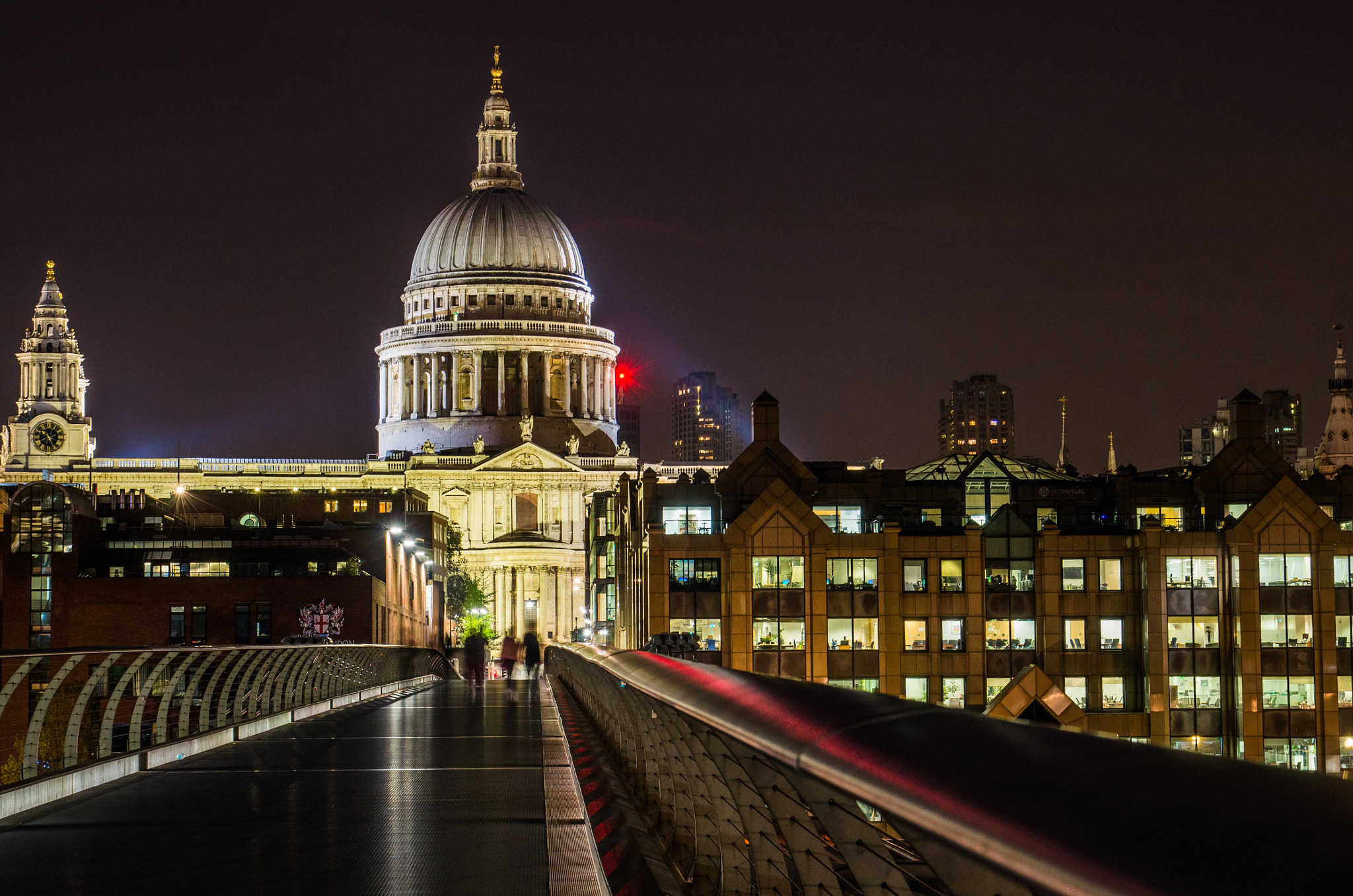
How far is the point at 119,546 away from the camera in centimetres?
10206

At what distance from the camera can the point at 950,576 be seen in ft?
285

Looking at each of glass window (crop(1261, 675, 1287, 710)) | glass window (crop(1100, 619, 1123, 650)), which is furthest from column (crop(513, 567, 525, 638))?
glass window (crop(1261, 675, 1287, 710))

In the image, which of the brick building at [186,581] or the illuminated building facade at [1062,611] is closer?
the illuminated building facade at [1062,611]

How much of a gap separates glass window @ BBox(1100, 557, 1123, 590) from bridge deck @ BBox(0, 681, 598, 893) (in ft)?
228

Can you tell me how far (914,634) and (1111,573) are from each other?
33.8ft

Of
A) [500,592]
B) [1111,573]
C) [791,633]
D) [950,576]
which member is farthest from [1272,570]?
[500,592]

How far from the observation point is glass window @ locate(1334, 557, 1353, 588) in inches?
3499

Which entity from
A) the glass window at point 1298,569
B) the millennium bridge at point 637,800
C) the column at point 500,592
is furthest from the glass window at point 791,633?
the column at point 500,592

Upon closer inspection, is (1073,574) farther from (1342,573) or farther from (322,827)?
(322,827)

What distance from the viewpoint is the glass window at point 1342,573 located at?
292 feet

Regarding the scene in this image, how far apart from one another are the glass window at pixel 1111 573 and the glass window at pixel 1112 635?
1699 millimetres

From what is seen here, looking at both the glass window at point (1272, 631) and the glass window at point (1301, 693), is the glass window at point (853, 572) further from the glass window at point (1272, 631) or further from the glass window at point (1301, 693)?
the glass window at point (1301, 693)

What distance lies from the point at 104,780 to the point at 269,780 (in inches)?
60.7

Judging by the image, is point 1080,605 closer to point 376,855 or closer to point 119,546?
point 119,546
